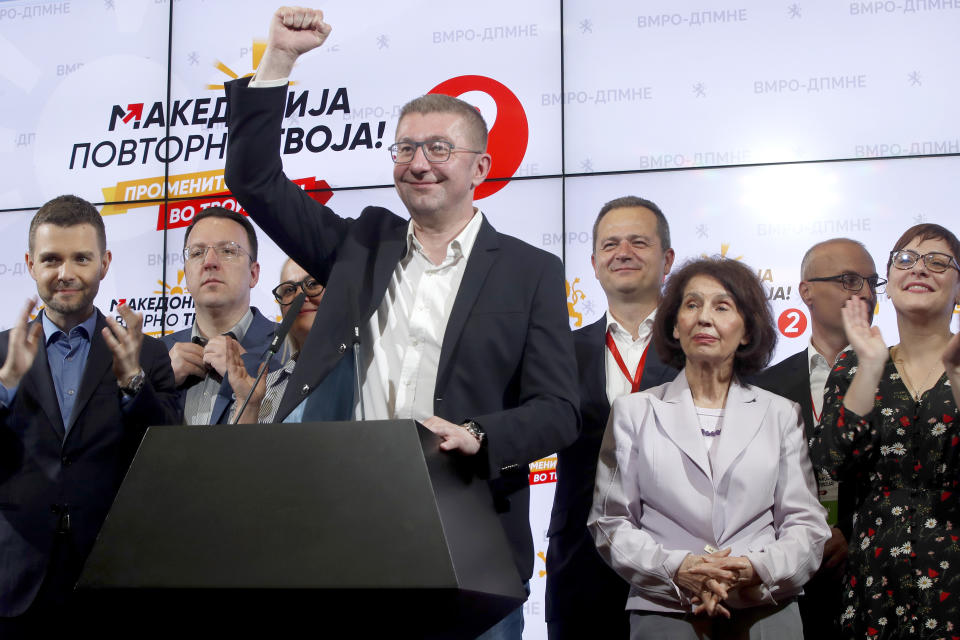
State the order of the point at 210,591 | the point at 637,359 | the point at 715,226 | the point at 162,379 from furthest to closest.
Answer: the point at 715,226
the point at 637,359
the point at 162,379
the point at 210,591

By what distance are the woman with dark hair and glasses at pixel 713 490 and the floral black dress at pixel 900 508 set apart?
13 centimetres

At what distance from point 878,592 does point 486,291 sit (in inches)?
47.7

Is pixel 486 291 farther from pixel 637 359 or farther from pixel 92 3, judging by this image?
pixel 92 3

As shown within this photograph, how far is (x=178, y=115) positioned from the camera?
505 cm

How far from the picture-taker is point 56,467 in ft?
8.38

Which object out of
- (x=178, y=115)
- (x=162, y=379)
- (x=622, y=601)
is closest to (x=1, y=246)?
(x=178, y=115)

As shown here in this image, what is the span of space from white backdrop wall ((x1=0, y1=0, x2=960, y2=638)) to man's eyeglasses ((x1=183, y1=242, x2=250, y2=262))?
1055mm

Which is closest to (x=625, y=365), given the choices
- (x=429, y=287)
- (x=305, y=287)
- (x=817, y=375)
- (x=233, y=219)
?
(x=817, y=375)

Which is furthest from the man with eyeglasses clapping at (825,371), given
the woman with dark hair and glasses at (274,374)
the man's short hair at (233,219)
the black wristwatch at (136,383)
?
the man's short hair at (233,219)

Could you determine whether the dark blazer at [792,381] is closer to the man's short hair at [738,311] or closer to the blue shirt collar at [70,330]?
the man's short hair at [738,311]

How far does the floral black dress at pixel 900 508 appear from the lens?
2250 mm

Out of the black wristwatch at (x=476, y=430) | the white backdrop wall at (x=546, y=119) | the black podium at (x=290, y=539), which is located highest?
the white backdrop wall at (x=546, y=119)

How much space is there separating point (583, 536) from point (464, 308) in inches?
38.0

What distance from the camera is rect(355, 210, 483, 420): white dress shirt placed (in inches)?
78.1
